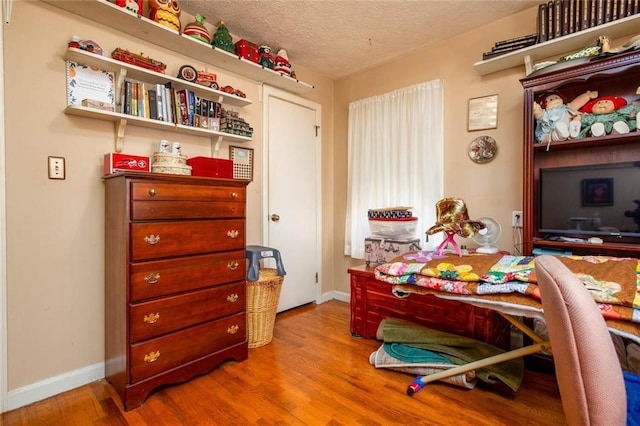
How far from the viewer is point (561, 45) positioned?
2127mm

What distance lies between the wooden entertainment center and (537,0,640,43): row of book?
0.35 metres

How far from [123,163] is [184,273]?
0.77m

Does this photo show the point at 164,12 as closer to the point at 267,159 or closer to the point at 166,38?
the point at 166,38

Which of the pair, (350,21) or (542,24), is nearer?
(542,24)

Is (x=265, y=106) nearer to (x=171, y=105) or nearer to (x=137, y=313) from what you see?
(x=171, y=105)

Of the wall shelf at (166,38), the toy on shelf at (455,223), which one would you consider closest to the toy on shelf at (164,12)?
the wall shelf at (166,38)

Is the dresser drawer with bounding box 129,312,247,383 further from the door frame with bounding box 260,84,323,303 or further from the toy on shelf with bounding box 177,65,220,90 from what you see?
the toy on shelf with bounding box 177,65,220,90

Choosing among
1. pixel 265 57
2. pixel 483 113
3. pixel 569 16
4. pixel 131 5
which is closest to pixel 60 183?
pixel 131 5

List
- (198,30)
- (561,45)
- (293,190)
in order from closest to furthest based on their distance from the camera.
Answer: (561,45), (198,30), (293,190)

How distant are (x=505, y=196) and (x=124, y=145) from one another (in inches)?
111

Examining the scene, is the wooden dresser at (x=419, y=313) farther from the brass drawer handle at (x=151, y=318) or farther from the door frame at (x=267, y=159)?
the brass drawer handle at (x=151, y=318)

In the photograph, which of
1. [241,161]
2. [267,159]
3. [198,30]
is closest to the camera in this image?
[198,30]

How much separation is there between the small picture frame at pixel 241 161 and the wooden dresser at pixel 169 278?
60 centimetres

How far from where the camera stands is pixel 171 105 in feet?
7.27
